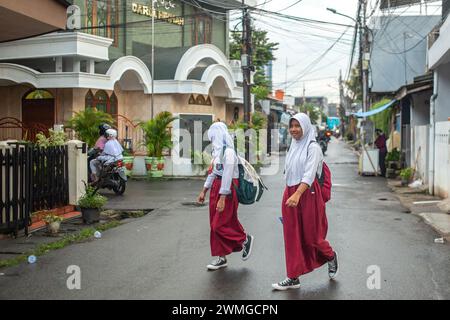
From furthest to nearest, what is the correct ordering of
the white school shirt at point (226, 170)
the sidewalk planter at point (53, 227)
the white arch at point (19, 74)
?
the white arch at point (19, 74), the sidewalk planter at point (53, 227), the white school shirt at point (226, 170)

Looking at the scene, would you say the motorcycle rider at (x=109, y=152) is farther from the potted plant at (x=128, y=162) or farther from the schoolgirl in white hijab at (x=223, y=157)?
the schoolgirl in white hijab at (x=223, y=157)

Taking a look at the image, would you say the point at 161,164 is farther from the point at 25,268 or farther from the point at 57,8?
the point at 25,268

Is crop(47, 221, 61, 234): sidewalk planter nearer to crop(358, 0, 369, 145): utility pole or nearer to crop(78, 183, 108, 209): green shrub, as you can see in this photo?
crop(78, 183, 108, 209): green shrub

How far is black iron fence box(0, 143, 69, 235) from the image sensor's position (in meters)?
8.88

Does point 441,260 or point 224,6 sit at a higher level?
point 224,6

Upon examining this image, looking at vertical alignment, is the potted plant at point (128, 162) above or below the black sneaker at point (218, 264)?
above

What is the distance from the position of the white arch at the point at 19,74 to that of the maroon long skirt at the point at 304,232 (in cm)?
1548

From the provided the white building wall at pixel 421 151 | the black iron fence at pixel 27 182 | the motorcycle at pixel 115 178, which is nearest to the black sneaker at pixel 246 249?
the black iron fence at pixel 27 182

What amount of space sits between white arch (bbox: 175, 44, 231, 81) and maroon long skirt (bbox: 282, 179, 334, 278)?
1784 cm

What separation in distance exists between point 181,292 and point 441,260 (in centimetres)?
356

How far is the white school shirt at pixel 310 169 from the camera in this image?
19.6 ft

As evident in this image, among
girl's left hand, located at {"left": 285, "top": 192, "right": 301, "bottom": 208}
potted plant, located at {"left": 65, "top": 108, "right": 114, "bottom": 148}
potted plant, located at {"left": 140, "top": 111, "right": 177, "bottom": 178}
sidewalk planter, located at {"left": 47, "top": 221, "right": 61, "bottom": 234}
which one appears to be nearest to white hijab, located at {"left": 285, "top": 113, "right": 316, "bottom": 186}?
girl's left hand, located at {"left": 285, "top": 192, "right": 301, "bottom": 208}

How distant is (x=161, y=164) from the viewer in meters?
20.2
